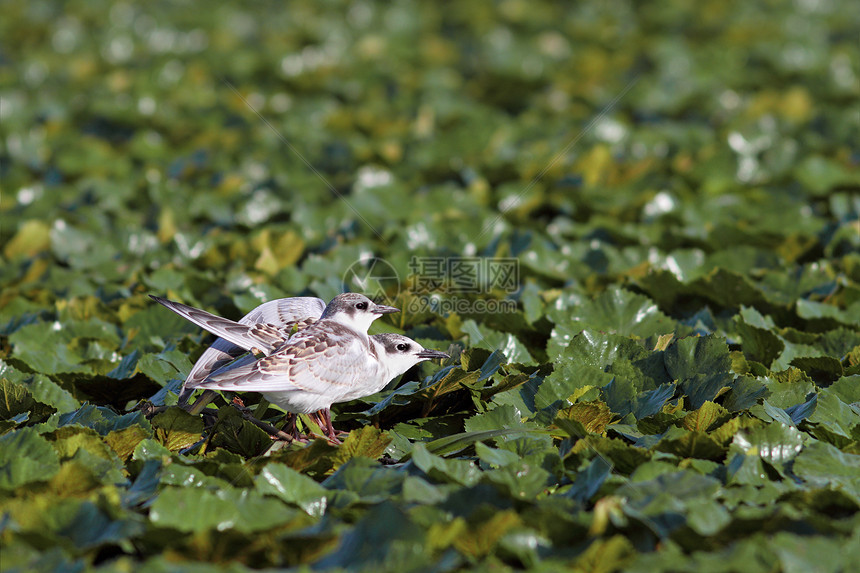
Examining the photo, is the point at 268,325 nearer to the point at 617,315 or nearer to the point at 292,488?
the point at 292,488

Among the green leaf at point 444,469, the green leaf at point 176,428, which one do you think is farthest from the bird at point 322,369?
the green leaf at point 444,469

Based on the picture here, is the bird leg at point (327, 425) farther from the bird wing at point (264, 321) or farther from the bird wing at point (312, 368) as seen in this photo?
the bird wing at point (264, 321)

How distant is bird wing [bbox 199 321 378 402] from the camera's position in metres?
3.75

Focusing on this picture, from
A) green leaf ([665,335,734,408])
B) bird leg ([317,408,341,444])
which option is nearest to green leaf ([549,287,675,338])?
green leaf ([665,335,734,408])

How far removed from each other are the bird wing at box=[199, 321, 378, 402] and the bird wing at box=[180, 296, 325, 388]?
15 cm

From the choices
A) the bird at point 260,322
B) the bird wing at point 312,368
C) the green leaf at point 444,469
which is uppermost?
the bird wing at point 312,368

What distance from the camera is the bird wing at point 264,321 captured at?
415 cm

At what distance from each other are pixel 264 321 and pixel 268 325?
114 millimetres

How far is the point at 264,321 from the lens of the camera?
4.41 meters

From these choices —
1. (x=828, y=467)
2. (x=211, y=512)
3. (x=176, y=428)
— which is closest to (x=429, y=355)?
(x=176, y=428)

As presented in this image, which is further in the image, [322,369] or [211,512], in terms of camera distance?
[322,369]

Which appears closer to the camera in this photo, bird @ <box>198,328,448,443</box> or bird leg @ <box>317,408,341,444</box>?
bird @ <box>198,328,448,443</box>

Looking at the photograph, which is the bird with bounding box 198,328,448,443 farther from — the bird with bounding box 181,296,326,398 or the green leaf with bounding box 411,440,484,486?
the green leaf with bounding box 411,440,484,486

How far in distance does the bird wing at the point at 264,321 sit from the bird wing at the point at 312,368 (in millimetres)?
148
